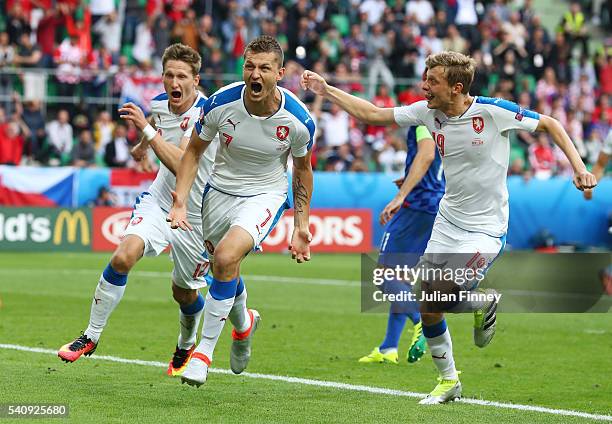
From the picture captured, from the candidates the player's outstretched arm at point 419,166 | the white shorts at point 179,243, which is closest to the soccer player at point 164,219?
the white shorts at point 179,243

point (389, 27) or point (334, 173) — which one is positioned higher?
point (389, 27)

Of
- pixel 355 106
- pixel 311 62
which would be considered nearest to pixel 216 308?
pixel 355 106

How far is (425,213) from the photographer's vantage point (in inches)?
443

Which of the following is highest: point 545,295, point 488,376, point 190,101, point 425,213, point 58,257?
point 190,101

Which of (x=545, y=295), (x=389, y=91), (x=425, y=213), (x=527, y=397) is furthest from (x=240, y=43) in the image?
(x=527, y=397)

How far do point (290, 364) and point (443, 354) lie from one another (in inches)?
83.2

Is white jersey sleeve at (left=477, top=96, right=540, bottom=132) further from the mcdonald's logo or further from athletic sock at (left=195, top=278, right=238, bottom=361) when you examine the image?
the mcdonald's logo

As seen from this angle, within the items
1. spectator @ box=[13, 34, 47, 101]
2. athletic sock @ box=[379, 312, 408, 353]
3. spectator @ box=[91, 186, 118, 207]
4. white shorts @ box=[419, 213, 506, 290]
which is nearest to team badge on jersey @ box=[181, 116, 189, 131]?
white shorts @ box=[419, 213, 506, 290]

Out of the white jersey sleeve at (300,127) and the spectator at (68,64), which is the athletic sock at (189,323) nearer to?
the white jersey sleeve at (300,127)

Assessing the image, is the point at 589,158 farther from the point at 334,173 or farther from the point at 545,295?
the point at 545,295

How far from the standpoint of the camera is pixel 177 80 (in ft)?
30.9

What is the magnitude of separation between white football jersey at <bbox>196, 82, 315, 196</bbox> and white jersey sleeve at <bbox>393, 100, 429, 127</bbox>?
73cm

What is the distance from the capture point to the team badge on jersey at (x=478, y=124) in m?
8.84

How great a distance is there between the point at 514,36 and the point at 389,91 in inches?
187
